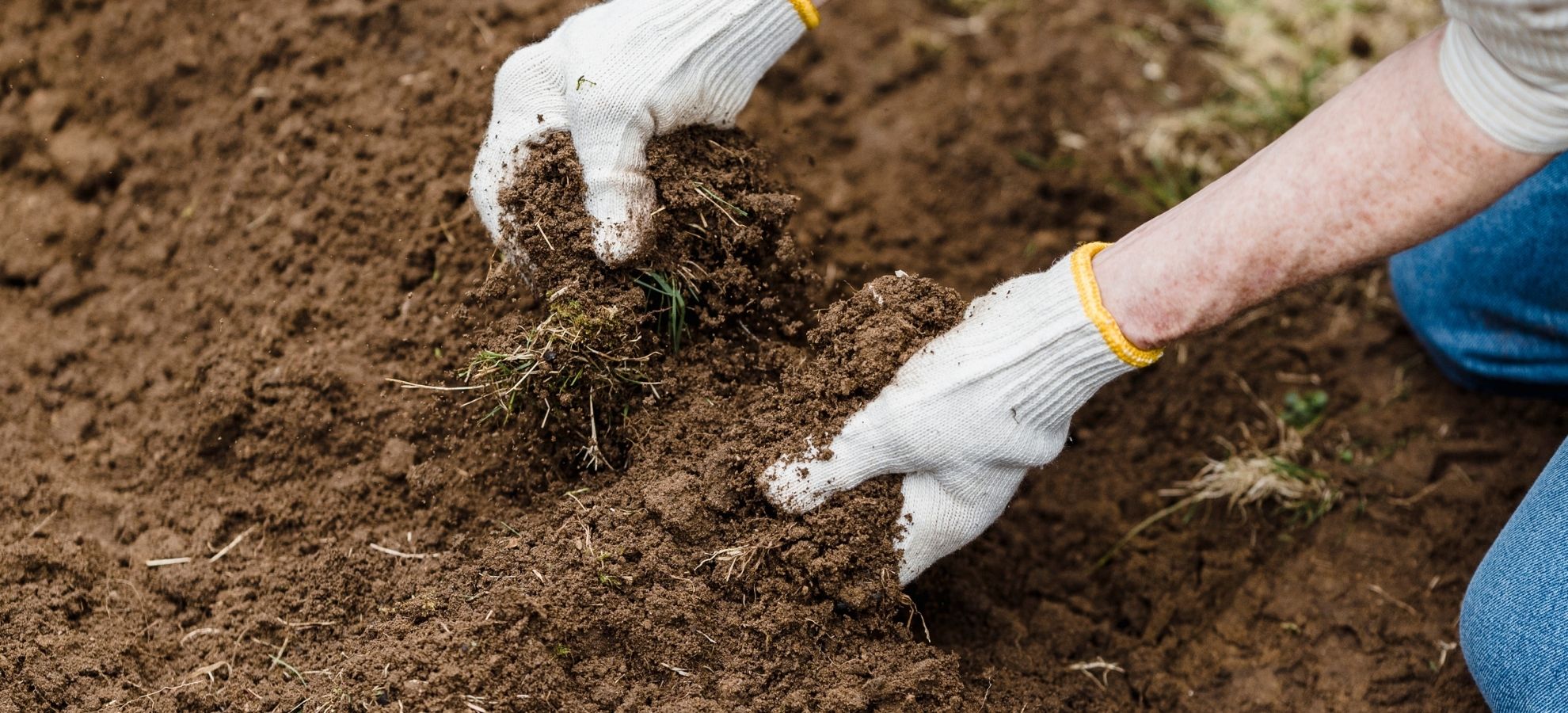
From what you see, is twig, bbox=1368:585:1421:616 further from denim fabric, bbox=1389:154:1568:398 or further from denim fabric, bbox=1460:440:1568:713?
denim fabric, bbox=1389:154:1568:398

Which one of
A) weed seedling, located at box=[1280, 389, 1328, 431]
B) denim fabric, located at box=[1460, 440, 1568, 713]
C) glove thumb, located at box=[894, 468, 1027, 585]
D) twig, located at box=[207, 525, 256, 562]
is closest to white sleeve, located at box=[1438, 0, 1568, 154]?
denim fabric, located at box=[1460, 440, 1568, 713]

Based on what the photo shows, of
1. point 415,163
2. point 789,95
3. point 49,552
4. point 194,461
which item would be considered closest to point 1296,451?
point 789,95

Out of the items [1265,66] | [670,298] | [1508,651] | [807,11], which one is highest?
[807,11]

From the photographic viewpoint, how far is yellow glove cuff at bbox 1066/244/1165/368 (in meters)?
1.66

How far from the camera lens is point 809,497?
1.81m

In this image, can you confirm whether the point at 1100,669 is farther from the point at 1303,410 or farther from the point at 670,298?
the point at 670,298

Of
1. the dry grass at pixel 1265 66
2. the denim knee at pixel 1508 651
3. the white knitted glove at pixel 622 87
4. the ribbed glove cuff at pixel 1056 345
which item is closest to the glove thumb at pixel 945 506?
the ribbed glove cuff at pixel 1056 345

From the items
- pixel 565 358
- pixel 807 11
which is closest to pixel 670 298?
pixel 565 358

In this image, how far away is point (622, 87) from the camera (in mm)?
1860

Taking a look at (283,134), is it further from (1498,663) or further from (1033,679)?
(1498,663)

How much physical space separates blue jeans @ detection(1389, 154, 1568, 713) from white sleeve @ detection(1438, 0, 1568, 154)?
72 cm

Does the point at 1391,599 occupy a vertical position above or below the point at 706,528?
below

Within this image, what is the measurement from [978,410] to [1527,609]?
916 millimetres

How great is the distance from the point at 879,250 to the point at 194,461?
146 centimetres
